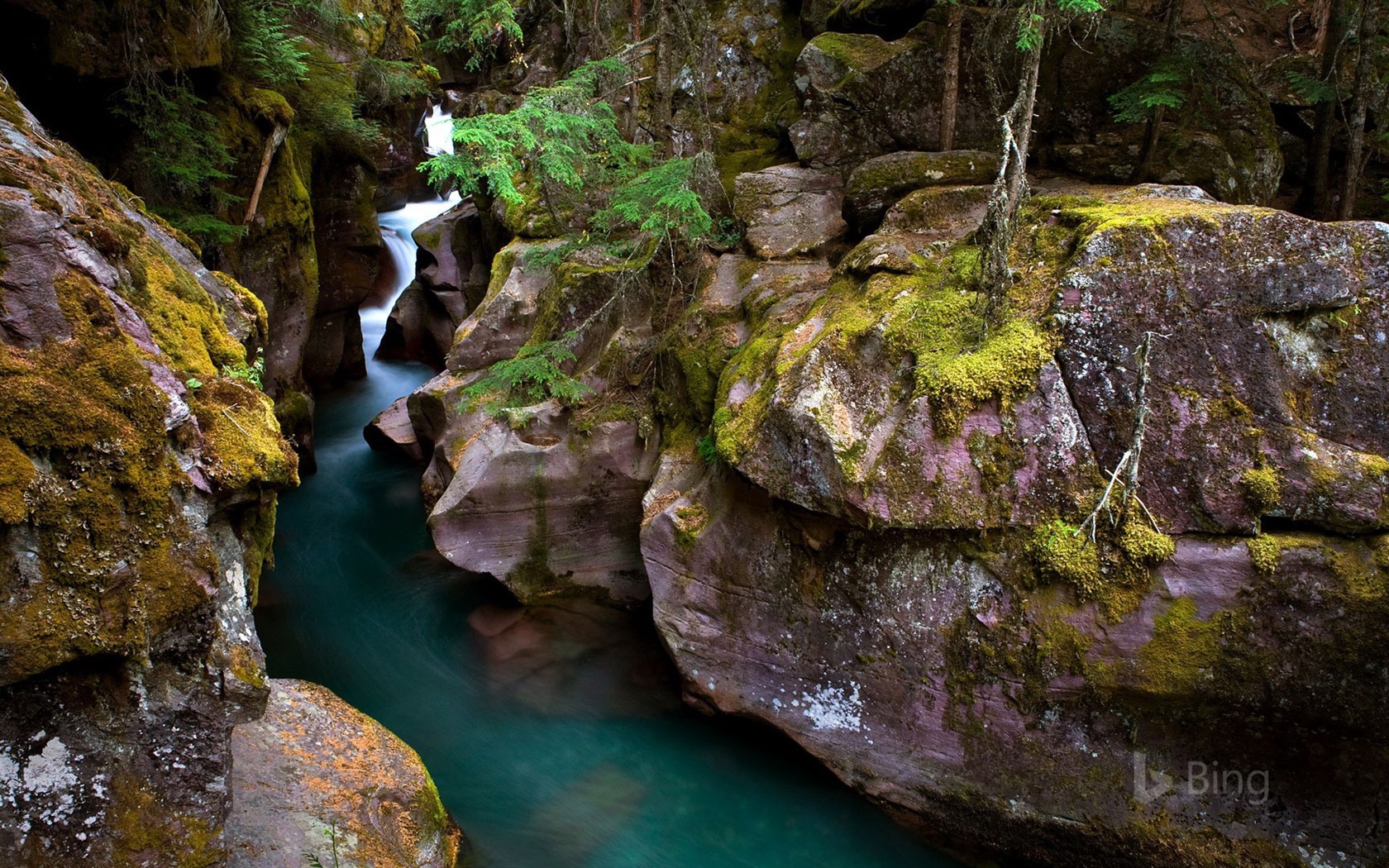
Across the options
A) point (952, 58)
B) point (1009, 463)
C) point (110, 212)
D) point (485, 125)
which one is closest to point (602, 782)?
point (1009, 463)

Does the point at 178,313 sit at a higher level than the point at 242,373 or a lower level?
higher

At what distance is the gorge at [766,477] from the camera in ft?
13.7

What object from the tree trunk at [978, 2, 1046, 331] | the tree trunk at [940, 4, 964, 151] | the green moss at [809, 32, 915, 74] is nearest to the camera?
the tree trunk at [978, 2, 1046, 331]

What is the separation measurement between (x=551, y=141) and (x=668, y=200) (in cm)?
171

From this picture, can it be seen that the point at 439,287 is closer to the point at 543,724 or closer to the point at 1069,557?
the point at 543,724

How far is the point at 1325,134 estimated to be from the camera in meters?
9.12

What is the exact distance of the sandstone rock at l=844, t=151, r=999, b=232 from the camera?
8.79 meters

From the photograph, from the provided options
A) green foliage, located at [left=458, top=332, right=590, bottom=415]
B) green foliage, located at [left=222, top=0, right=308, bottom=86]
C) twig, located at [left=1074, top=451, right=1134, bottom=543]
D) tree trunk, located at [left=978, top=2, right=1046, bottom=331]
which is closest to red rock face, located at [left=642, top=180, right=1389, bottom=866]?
twig, located at [left=1074, top=451, right=1134, bottom=543]

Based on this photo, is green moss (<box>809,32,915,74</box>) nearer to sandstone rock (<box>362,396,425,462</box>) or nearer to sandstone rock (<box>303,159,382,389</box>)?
sandstone rock (<box>362,396,425,462</box>)

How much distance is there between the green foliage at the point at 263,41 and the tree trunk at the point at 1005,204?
10082 mm

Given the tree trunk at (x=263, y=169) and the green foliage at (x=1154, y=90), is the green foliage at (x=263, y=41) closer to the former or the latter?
the tree trunk at (x=263, y=169)

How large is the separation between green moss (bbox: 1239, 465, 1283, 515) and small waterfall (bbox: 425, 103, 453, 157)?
1936 cm

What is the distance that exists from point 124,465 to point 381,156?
16439mm

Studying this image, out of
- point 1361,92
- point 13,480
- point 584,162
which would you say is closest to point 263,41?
point 584,162
